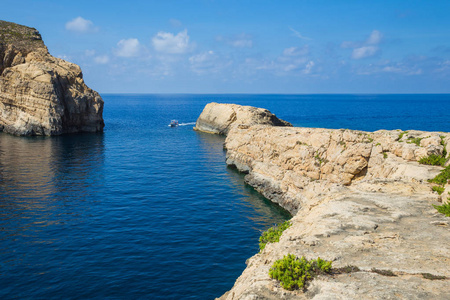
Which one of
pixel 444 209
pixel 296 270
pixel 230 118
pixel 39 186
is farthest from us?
pixel 230 118

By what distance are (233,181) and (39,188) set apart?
25.9 m

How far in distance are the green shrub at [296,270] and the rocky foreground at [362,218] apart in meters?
0.27

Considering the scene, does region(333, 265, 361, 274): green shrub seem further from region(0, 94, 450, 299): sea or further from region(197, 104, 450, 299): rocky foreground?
region(0, 94, 450, 299): sea

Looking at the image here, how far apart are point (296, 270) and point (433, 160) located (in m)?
21.7

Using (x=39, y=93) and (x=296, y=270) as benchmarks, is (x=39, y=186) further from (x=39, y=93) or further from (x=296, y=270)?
(x=39, y=93)

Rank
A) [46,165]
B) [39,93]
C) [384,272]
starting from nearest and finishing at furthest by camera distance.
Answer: [384,272]
[46,165]
[39,93]

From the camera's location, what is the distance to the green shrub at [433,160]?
91.1 ft

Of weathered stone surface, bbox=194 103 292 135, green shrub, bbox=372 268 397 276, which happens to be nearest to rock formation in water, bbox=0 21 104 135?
weathered stone surface, bbox=194 103 292 135

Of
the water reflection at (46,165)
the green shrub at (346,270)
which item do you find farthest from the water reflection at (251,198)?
the green shrub at (346,270)

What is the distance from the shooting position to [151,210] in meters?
37.9

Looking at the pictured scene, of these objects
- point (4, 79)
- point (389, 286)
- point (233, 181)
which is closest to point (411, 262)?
point (389, 286)

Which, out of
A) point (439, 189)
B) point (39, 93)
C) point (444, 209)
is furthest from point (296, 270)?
point (39, 93)

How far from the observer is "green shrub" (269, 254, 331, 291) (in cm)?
1201

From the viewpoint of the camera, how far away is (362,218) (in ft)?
60.0
